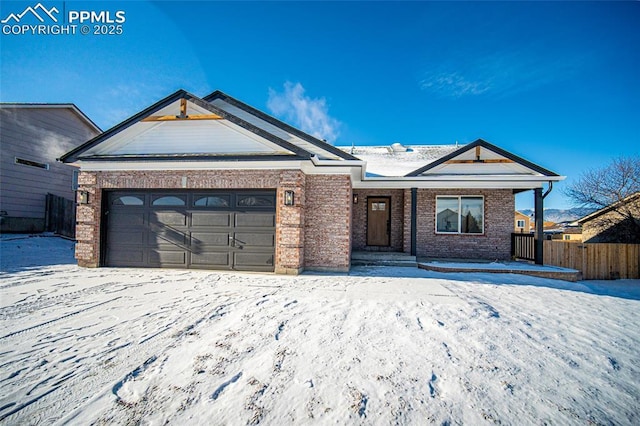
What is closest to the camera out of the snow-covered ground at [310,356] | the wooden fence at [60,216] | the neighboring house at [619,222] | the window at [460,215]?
the snow-covered ground at [310,356]

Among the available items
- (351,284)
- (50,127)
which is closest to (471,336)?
(351,284)

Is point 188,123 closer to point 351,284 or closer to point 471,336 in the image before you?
point 351,284

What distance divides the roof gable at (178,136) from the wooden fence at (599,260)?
10.6 m

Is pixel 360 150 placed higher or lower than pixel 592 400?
higher

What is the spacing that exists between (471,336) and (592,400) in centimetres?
122

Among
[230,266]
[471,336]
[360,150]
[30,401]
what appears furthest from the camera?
[360,150]

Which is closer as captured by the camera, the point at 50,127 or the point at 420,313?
the point at 420,313

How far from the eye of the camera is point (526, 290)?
19.7 ft

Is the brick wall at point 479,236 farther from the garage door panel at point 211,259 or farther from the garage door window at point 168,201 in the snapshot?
the garage door window at point 168,201

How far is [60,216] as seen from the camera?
12.4m

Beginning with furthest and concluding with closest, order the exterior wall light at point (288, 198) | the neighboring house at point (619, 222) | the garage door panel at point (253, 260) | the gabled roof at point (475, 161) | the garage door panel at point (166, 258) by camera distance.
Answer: the neighboring house at point (619, 222) → the gabled roof at point (475, 161) → the garage door panel at point (166, 258) → the garage door panel at point (253, 260) → the exterior wall light at point (288, 198)

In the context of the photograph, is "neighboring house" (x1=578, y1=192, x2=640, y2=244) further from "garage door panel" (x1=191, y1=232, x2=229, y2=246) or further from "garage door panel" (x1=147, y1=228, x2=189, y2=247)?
"garage door panel" (x1=147, y1=228, x2=189, y2=247)

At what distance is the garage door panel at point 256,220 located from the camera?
713cm

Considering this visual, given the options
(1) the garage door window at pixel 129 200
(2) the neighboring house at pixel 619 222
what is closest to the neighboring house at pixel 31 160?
(1) the garage door window at pixel 129 200
